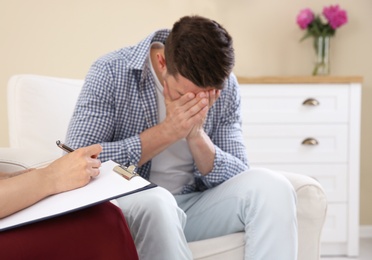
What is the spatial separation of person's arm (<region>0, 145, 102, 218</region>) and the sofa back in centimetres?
81

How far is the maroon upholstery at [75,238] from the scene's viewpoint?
47.9 inches

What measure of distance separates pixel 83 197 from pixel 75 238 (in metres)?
0.07

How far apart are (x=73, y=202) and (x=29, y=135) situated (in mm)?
931

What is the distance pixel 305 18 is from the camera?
12.7 feet

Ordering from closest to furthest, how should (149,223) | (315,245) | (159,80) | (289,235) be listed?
1. (149,223)
2. (289,235)
3. (315,245)
4. (159,80)

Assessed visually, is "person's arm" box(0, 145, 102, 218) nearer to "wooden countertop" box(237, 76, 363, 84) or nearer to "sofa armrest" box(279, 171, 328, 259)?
"sofa armrest" box(279, 171, 328, 259)

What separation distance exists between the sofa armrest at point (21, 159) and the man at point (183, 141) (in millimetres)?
154

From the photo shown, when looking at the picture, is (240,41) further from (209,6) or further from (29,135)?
(29,135)

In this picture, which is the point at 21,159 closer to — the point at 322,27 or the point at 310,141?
the point at 310,141

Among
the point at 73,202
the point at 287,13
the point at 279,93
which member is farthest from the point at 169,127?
the point at 287,13

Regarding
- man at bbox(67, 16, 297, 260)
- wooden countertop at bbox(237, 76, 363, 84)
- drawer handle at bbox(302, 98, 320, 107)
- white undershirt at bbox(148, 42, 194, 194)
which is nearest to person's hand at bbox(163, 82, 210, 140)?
man at bbox(67, 16, 297, 260)

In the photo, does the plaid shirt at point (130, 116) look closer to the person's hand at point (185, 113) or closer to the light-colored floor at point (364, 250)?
the person's hand at point (185, 113)

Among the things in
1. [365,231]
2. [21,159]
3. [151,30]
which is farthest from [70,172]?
[365,231]

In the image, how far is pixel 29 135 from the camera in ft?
7.05
